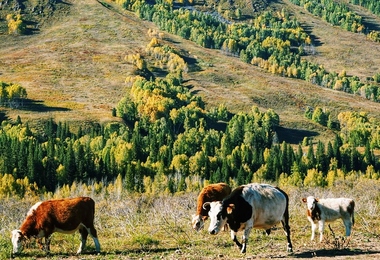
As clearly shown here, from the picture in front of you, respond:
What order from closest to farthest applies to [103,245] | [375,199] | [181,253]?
[181,253]
[103,245]
[375,199]

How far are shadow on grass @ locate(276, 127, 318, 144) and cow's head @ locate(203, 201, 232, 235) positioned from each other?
578ft

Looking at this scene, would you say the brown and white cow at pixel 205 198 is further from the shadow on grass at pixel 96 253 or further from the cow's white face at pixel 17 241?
the cow's white face at pixel 17 241

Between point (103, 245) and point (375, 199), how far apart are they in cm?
1992

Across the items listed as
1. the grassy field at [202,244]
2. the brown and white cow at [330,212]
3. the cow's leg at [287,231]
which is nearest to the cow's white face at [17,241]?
the grassy field at [202,244]

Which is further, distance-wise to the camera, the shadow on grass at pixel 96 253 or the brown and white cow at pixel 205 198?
the brown and white cow at pixel 205 198

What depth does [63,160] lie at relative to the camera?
118 meters

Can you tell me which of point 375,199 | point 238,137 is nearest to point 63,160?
point 238,137

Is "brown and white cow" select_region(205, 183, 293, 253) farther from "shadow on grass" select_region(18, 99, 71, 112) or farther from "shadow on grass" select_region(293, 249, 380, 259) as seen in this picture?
"shadow on grass" select_region(18, 99, 71, 112)

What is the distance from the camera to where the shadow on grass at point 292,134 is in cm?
18850

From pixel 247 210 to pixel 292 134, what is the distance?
18417 cm

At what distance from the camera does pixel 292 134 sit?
194 meters

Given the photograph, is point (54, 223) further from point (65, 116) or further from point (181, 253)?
point (65, 116)

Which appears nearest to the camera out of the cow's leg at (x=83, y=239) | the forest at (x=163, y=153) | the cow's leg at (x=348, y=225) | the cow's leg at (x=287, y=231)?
the cow's leg at (x=287, y=231)

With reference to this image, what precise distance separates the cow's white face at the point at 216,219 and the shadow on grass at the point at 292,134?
6938 inches
